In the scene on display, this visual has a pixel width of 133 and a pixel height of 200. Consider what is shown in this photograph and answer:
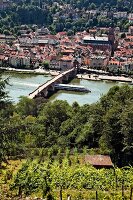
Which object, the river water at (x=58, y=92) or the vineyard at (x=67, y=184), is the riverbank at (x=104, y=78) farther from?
the vineyard at (x=67, y=184)

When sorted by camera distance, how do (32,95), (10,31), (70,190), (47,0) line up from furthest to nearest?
(47,0) < (10,31) < (32,95) < (70,190)

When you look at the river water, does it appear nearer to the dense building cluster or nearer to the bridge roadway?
the bridge roadway

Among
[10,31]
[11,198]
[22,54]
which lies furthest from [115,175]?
[10,31]

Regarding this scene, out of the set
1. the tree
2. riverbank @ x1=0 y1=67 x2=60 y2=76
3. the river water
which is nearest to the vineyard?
the tree

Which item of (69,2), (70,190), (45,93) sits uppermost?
(69,2)

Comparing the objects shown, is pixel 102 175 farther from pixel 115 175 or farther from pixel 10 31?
pixel 10 31

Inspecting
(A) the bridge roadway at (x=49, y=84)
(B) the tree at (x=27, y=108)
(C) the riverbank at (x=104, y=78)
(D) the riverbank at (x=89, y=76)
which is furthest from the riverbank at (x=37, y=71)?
(B) the tree at (x=27, y=108)
